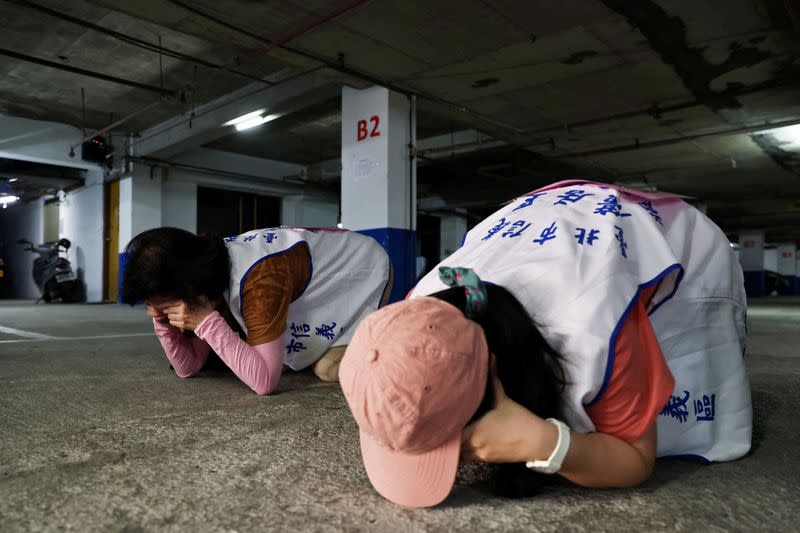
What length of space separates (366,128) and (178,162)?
4772mm

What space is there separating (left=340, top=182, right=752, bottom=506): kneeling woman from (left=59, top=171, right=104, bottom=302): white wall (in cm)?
981

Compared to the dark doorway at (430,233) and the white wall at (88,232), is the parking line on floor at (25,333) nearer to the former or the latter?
the white wall at (88,232)

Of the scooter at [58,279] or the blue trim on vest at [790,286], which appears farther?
the blue trim on vest at [790,286]

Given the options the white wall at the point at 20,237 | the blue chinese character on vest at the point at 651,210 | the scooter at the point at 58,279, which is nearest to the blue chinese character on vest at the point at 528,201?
the blue chinese character on vest at the point at 651,210

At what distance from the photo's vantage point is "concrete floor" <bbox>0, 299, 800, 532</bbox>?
0.83 meters

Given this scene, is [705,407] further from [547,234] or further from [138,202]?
[138,202]

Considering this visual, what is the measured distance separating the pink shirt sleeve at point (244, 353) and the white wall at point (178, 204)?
27.0ft

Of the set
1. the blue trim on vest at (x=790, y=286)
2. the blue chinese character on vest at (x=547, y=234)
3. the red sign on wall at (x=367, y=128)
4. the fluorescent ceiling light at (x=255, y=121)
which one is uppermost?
the fluorescent ceiling light at (x=255, y=121)

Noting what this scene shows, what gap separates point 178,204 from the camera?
9422 millimetres

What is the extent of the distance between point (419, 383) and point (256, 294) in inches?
43.3

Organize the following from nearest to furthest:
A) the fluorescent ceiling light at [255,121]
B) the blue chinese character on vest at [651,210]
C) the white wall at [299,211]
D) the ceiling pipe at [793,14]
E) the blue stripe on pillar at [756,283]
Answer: the blue chinese character on vest at [651,210], the ceiling pipe at [793,14], the fluorescent ceiling light at [255,121], the white wall at [299,211], the blue stripe on pillar at [756,283]

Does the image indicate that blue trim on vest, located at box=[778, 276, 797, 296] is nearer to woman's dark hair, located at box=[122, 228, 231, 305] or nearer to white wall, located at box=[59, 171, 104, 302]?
white wall, located at box=[59, 171, 104, 302]

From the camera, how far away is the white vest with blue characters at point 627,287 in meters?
0.87

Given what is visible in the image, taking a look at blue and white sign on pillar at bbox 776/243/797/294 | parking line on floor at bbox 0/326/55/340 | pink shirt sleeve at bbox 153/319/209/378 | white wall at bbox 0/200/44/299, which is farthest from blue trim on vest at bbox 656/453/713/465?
blue and white sign on pillar at bbox 776/243/797/294
